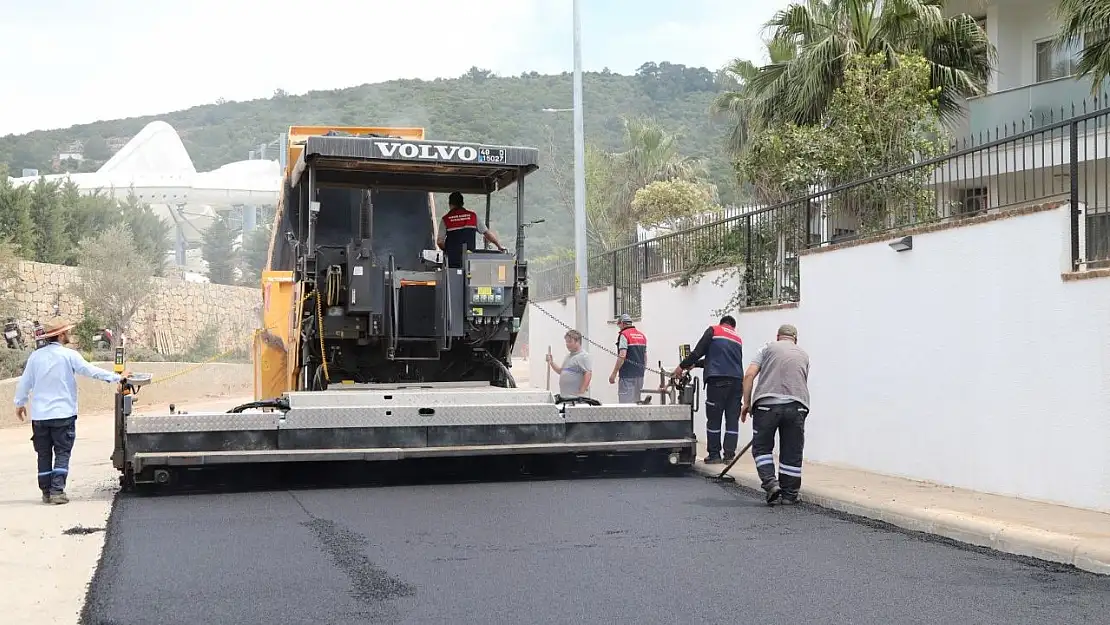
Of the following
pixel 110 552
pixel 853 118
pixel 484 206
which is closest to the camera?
pixel 110 552

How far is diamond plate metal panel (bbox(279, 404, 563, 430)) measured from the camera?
33.1 feet

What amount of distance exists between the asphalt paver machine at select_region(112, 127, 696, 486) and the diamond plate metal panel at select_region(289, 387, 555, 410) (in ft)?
0.05

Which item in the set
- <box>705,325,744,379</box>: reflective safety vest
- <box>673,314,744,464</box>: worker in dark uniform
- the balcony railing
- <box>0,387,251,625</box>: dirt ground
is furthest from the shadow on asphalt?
the balcony railing

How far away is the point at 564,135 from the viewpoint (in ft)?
217

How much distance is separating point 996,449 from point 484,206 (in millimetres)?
4916

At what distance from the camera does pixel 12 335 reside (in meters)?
25.8

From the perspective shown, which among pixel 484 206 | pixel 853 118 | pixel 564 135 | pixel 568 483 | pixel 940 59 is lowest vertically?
pixel 568 483

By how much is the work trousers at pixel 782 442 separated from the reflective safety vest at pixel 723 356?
2767 millimetres

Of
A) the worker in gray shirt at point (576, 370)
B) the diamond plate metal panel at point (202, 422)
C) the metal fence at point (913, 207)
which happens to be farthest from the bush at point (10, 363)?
the diamond plate metal panel at point (202, 422)

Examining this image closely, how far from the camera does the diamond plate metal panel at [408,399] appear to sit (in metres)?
10.4

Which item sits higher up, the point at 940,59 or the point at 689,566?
the point at 940,59

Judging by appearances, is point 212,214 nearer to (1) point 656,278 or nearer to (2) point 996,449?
(1) point 656,278

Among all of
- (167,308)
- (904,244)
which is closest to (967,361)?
(904,244)

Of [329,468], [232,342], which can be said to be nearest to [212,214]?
[232,342]
